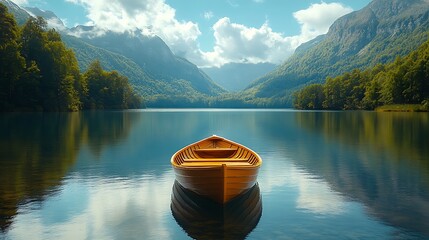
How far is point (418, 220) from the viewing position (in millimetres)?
12555

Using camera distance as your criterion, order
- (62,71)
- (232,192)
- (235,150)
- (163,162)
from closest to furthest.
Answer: (232,192) → (235,150) → (163,162) → (62,71)

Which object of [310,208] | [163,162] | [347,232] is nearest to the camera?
[347,232]

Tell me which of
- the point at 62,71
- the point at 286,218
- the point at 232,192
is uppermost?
the point at 62,71

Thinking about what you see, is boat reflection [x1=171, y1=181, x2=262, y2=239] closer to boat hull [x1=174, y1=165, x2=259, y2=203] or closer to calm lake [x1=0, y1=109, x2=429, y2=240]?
calm lake [x1=0, y1=109, x2=429, y2=240]

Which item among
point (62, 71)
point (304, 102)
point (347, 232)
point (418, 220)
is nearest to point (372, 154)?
point (418, 220)

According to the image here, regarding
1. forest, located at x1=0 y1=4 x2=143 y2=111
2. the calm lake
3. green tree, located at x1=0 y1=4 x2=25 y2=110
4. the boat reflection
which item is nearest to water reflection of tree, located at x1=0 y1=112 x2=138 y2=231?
the calm lake

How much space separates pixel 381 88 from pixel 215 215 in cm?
13584

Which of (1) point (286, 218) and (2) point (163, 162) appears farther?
(2) point (163, 162)

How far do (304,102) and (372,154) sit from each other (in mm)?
174320

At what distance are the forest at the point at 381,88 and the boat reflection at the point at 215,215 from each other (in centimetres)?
10704

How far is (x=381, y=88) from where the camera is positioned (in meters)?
135

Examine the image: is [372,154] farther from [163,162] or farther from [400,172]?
[163,162]

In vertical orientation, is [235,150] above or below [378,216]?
above

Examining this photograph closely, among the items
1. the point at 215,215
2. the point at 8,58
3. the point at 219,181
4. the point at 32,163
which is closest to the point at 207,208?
the point at 215,215
